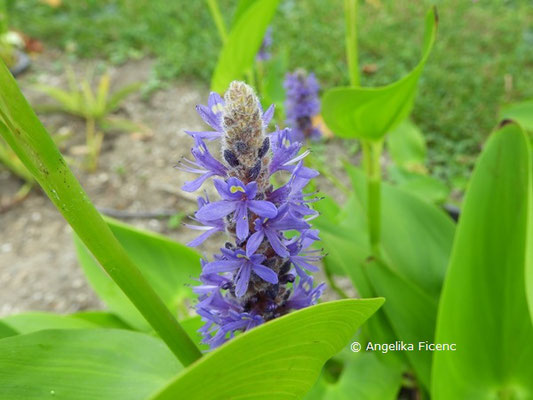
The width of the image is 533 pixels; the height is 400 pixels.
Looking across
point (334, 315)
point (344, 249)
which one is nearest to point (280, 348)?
point (334, 315)

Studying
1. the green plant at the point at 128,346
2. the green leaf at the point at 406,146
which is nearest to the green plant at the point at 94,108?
the green leaf at the point at 406,146

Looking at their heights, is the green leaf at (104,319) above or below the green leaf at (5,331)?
below

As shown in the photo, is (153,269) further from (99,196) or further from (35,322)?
(99,196)

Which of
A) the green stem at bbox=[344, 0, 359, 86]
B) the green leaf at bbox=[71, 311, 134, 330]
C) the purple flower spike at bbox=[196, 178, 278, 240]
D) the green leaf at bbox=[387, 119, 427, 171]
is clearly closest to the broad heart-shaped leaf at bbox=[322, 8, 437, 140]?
the green stem at bbox=[344, 0, 359, 86]

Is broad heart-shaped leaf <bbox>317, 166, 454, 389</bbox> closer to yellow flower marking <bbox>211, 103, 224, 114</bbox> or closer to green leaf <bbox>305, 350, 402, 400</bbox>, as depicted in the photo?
green leaf <bbox>305, 350, 402, 400</bbox>

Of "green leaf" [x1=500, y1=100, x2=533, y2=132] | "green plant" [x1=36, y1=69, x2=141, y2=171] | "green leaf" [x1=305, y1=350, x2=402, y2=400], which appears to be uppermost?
"green plant" [x1=36, y1=69, x2=141, y2=171]

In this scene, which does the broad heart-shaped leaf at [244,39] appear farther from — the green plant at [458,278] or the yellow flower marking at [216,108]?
the yellow flower marking at [216,108]
